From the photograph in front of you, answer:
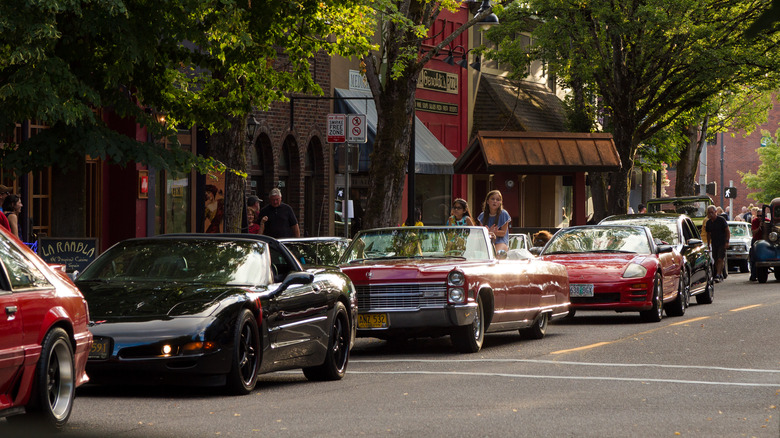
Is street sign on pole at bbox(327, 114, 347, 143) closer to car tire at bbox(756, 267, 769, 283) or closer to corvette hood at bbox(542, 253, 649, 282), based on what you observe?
corvette hood at bbox(542, 253, 649, 282)

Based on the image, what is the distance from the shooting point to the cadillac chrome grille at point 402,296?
44.0ft

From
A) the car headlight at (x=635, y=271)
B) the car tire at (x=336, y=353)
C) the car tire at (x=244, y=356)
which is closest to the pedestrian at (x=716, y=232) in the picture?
the car headlight at (x=635, y=271)

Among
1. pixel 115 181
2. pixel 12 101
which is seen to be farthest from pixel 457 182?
pixel 12 101

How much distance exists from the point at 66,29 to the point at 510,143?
23.3m

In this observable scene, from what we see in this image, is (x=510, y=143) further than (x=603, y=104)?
No

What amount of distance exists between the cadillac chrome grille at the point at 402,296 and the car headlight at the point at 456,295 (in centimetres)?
7

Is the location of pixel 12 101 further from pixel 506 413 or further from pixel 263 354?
pixel 506 413

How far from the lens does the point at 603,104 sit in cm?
4088

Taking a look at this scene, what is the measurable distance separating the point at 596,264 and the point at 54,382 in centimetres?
1190

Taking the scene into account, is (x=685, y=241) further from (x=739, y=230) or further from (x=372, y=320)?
A: (x=739, y=230)

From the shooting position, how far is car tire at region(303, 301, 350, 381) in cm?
1135

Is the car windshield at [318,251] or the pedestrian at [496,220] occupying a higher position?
the pedestrian at [496,220]

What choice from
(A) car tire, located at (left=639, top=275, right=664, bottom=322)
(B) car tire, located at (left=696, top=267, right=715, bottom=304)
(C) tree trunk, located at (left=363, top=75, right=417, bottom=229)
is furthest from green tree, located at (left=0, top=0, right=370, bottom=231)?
(B) car tire, located at (left=696, top=267, right=715, bottom=304)

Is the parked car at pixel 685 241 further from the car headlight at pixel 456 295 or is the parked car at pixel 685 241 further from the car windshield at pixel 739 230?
the car windshield at pixel 739 230
